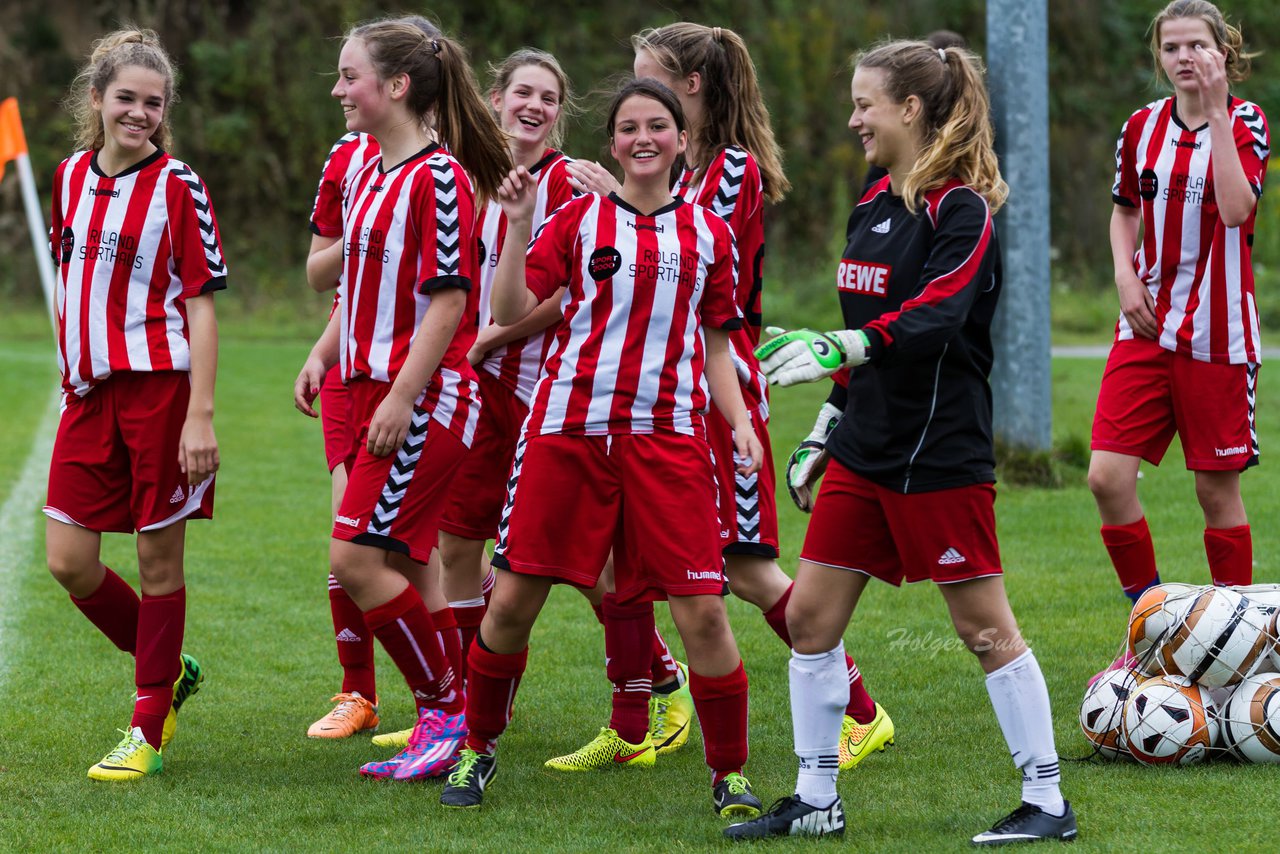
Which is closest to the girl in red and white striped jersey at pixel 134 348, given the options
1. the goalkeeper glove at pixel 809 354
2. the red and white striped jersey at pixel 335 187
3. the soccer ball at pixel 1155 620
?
the red and white striped jersey at pixel 335 187

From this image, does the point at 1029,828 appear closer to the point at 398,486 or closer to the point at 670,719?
the point at 670,719

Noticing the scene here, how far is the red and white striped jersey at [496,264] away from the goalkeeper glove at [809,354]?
1.28 metres

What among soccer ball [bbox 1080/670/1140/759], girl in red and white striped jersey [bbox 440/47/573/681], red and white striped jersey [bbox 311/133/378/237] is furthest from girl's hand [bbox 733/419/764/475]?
red and white striped jersey [bbox 311/133/378/237]

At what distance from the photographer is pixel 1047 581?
273 inches

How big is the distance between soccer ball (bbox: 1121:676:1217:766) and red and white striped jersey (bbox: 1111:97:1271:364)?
1260 millimetres

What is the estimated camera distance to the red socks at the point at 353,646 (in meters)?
5.01

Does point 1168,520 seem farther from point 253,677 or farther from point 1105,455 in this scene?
point 253,677

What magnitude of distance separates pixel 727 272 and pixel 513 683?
3.90ft

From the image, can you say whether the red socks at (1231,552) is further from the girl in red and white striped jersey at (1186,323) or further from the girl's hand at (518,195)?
the girl's hand at (518,195)

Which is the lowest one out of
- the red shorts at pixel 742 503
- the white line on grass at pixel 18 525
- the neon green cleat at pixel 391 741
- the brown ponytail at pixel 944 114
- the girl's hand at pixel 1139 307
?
the white line on grass at pixel 18 525

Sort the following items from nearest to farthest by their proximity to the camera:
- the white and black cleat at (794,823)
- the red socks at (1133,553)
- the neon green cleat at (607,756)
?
the white and black cleat at (794,823)
the neon green cleat at (607,756)
the red socks at (1133,553)

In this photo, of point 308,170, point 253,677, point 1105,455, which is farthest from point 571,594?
point 308,170

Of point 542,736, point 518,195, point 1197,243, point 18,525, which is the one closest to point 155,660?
point 542,736

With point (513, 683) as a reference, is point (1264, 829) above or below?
below
